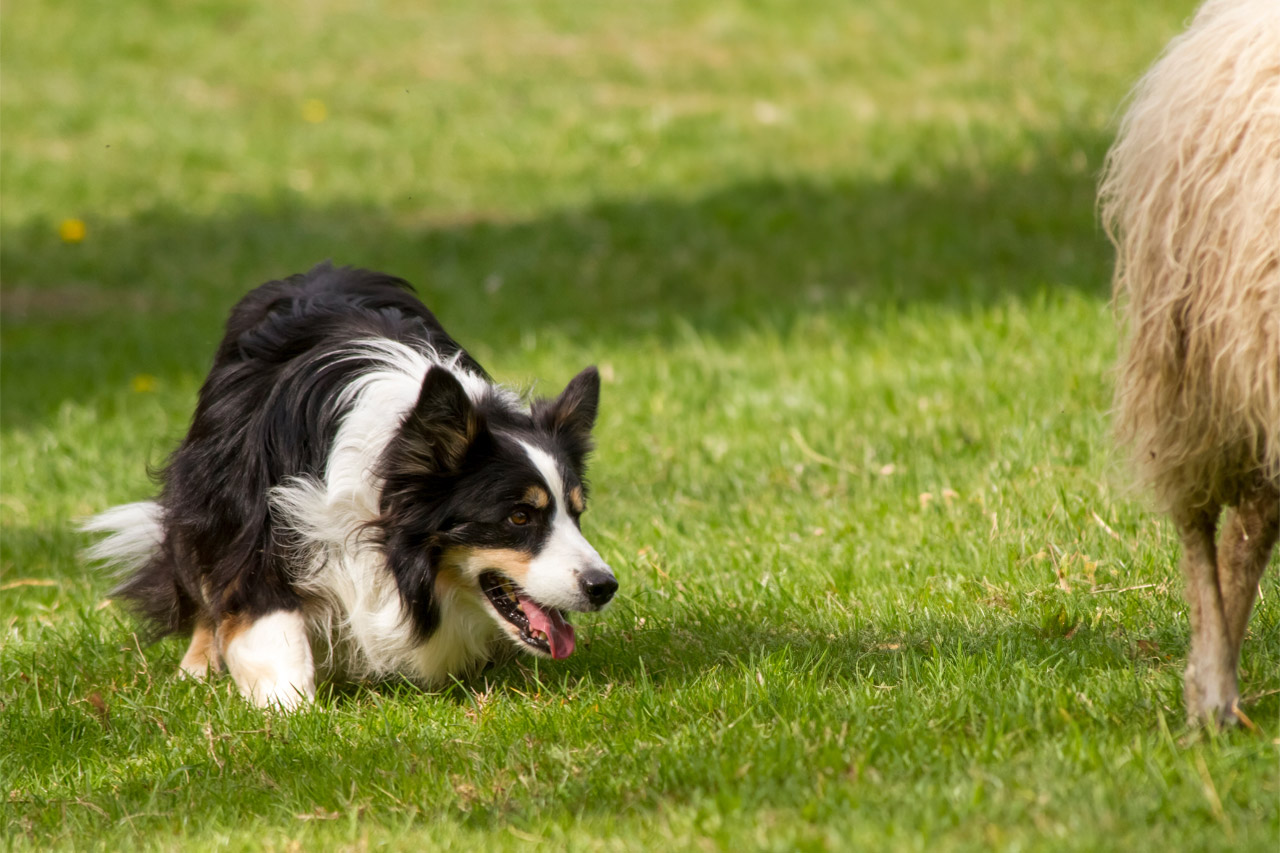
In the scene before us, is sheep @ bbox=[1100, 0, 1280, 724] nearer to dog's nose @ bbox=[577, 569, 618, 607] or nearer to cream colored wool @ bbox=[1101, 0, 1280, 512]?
cream colored wool @ bbox=[1101, 0, 1280, 512]

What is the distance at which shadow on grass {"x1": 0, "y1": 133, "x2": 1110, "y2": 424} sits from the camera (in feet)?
33.8

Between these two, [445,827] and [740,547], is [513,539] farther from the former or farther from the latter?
[740,547]

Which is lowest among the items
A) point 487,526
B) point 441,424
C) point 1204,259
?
point 487,526

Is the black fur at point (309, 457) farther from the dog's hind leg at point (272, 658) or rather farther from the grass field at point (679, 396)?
the grass field at point (679, 396)

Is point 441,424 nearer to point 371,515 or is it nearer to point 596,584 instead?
point 371,515

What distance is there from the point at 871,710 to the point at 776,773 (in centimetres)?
46

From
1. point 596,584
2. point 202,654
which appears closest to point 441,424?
point 596,584

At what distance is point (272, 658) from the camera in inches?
177

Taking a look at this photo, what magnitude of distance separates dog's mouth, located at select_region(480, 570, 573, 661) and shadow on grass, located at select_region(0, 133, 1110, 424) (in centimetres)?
534

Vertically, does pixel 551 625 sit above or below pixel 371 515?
below

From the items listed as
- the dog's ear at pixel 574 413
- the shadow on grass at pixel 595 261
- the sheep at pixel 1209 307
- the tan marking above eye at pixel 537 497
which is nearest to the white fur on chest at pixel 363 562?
the dog's ear at pixel 574 413

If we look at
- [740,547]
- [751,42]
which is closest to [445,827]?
[740,547]

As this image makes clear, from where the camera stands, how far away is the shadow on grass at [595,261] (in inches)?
405

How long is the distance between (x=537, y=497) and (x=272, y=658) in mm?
999
